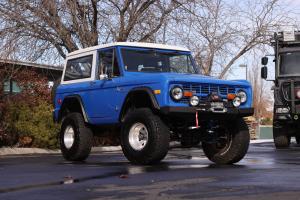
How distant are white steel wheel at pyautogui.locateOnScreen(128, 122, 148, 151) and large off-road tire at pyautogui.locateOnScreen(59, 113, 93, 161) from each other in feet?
5.68

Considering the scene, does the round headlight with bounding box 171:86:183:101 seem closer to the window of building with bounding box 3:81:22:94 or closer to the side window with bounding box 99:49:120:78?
the side window with bounding box 99:49:120:78

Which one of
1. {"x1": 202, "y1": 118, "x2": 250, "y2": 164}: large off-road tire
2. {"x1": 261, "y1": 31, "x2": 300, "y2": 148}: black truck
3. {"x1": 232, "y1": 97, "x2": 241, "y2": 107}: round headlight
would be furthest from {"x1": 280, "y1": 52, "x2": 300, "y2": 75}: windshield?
{"x1": 232, "y1": 97, "x2": 241, "y2": 107}: round headlight

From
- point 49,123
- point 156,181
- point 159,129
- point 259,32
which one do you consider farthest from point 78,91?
point 259,32

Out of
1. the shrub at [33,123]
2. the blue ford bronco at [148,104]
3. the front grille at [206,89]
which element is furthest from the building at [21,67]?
the front grille at [206,89]

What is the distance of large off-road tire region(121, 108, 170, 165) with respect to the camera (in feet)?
32.6

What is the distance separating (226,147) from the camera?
36.5 ft

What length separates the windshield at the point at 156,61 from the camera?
11.3 meters

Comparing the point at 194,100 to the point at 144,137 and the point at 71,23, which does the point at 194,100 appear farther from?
the point at 71,23

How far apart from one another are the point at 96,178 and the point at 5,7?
11.5m

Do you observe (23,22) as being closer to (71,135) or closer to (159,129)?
(71,135)

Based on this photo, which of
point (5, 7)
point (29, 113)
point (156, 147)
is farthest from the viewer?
point (5, 7)

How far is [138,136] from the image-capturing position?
10484 millimetres

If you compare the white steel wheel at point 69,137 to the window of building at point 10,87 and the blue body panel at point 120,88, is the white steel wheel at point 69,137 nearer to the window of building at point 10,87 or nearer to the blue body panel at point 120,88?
the blue body panel at point 120,88

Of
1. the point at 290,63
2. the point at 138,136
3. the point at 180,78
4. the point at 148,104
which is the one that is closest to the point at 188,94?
the point at 180,78
